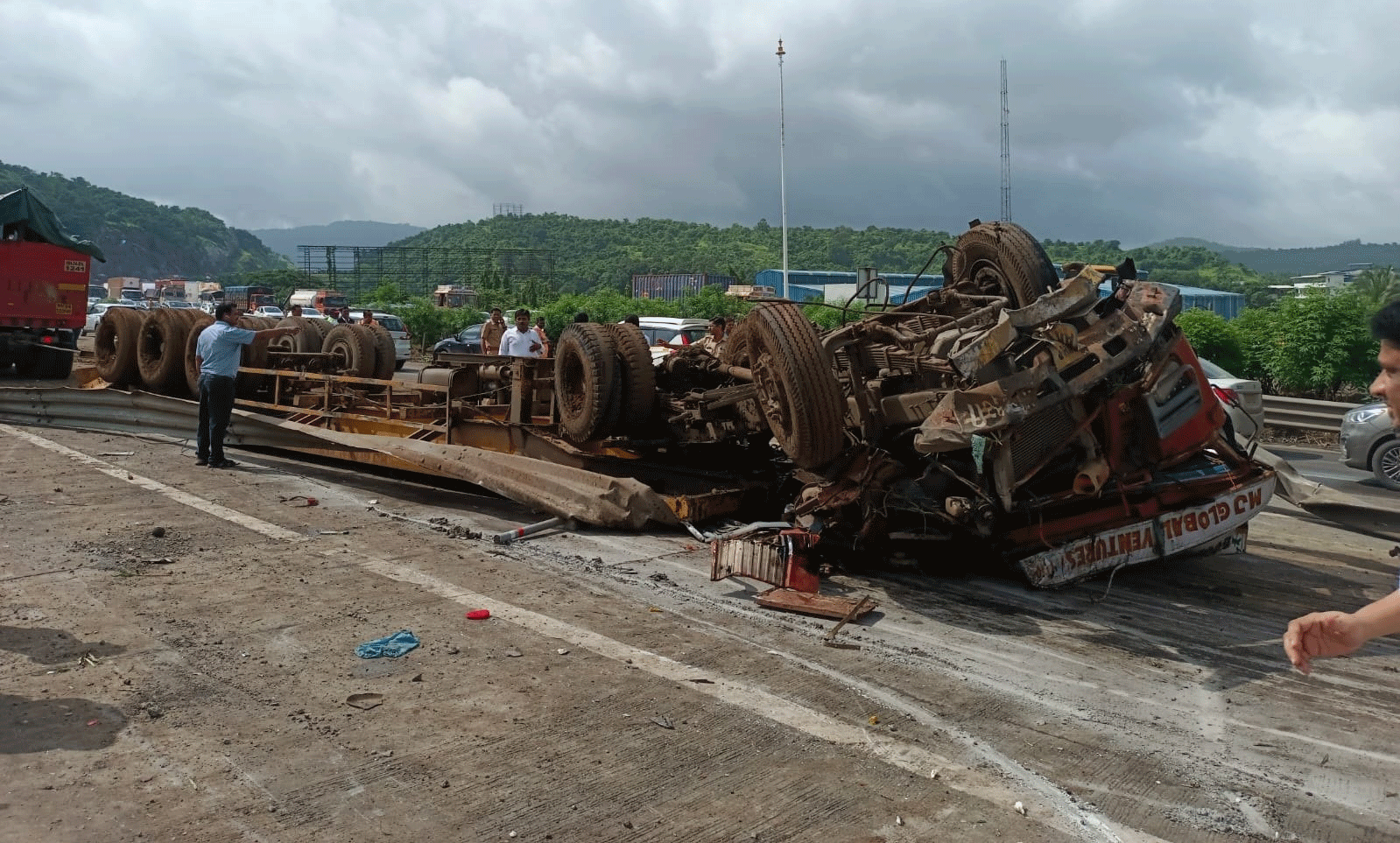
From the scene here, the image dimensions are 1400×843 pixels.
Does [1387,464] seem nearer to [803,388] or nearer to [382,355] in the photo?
[803,388]

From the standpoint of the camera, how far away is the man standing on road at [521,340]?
11094mm

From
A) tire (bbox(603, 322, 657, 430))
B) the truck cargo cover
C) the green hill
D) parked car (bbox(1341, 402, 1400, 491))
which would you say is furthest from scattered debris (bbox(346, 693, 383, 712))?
the green hill

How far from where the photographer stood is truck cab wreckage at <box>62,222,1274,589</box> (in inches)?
211

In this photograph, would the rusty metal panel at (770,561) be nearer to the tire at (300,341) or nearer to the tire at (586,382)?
the tire at (586,382)

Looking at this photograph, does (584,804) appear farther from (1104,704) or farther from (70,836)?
(1104,704)

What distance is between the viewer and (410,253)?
12812 centimetres

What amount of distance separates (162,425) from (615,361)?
6145 millimetres

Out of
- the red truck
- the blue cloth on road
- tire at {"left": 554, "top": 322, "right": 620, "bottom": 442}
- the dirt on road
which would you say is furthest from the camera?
the red truck

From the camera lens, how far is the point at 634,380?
7613mm

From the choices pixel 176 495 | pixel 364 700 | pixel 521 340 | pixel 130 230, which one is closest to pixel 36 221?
pixel 521 340

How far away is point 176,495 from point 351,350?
346 centimetres

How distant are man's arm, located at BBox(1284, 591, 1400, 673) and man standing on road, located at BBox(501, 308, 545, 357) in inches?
364

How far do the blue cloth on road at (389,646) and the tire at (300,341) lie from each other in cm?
743

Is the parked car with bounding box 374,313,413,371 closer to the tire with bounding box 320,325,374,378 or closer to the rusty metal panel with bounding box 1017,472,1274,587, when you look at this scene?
the tire with bounding box 320,325,374,378
